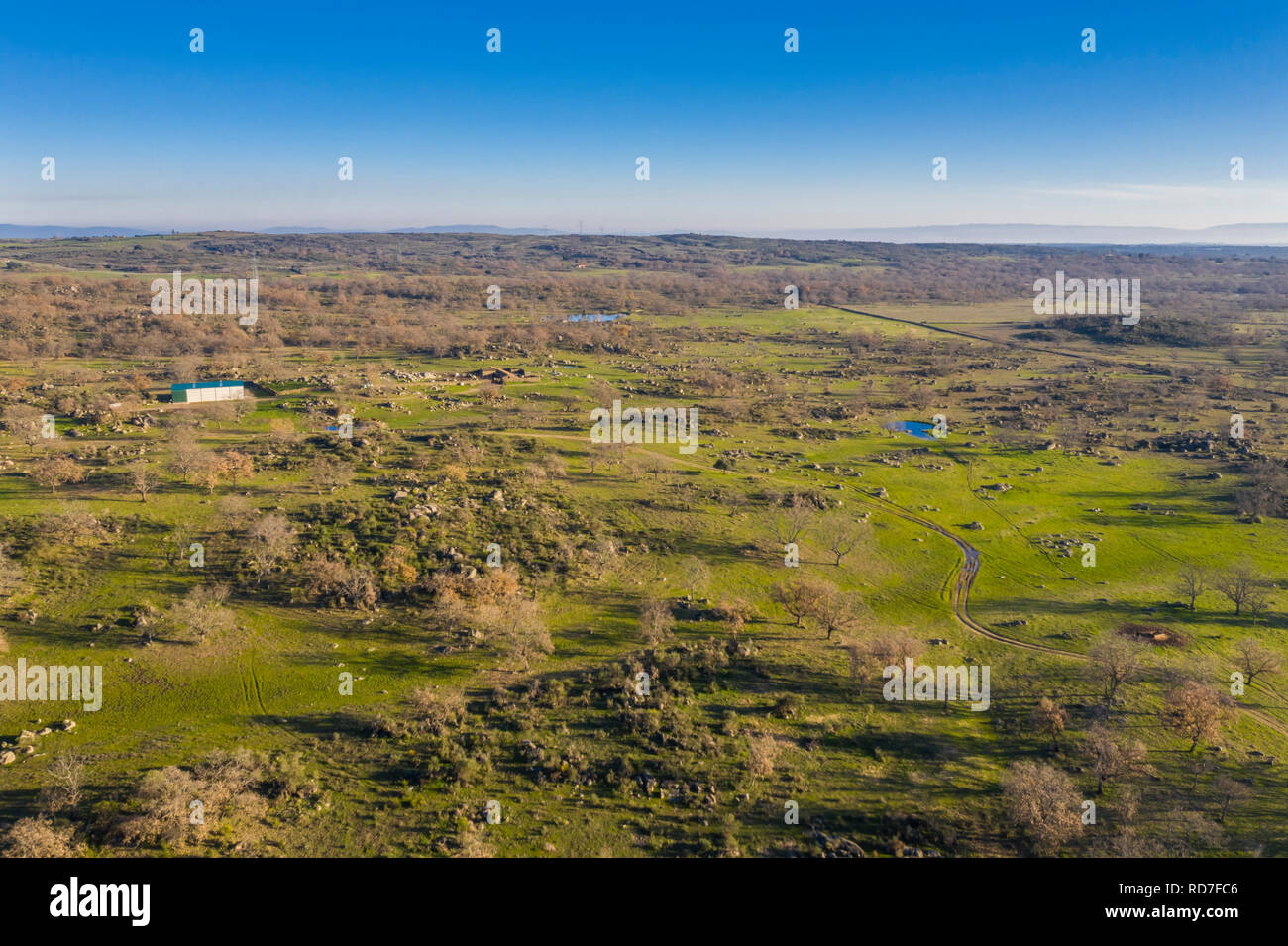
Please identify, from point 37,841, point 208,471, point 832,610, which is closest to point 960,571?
point 832,610

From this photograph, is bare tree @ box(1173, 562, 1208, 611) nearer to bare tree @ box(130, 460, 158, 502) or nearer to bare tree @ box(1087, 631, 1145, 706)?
bare tree @ box(1087, 631, 1145, 706)

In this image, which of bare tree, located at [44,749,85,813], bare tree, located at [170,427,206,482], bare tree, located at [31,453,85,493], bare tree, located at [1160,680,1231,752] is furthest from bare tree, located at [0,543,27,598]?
bare tree, located at [1160,680,1231,752]

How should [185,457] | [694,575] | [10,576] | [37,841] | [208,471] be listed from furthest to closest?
[185,457] → [208,471] → [694,575] → [10,576] → [37,841]

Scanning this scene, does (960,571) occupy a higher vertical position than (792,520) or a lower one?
lower

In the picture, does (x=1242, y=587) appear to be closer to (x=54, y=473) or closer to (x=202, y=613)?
(x=202, y=613)

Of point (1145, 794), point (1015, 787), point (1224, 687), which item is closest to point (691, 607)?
point (1015, 787)

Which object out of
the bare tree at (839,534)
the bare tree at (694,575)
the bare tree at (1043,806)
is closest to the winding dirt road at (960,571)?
the bare tree at (839,534)

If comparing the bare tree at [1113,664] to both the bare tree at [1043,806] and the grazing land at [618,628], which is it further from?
the bare tree at [1043,806]

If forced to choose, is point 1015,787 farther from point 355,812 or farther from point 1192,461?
point 1192,461
